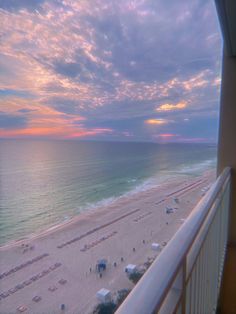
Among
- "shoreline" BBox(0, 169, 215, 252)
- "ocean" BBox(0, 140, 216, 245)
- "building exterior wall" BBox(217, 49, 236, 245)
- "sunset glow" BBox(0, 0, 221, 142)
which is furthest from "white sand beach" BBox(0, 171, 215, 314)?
"sunset glow" BBox(0, 0, 221, 142)

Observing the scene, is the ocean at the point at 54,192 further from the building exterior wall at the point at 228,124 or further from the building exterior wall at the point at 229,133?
the building exterior wall at the point at 228,124

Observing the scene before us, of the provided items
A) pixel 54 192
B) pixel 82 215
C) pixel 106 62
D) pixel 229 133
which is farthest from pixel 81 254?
pixel 106 62

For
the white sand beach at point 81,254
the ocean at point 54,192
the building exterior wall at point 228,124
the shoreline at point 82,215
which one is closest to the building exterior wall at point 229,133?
the building exterior wall at point 228,124

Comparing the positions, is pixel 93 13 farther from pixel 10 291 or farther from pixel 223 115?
pixel 10 291

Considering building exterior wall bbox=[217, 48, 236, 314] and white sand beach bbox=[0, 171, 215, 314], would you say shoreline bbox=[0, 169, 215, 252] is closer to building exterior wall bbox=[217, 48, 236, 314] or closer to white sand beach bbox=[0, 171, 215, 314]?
white sand beach bbox=[0, 171, 215, 314]

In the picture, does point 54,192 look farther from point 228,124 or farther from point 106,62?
point 228,124

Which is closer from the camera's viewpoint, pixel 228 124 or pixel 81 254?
pixel 228 124

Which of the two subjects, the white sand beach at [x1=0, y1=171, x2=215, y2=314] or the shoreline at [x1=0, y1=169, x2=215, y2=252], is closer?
the white sand beach at [x1=0, y1=171, x2=215, y2=314]

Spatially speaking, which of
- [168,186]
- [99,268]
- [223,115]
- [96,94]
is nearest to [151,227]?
[99,268]

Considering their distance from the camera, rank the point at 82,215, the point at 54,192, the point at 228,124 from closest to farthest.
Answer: the point at 228,124, the point at 82,215, the point at 54,192
